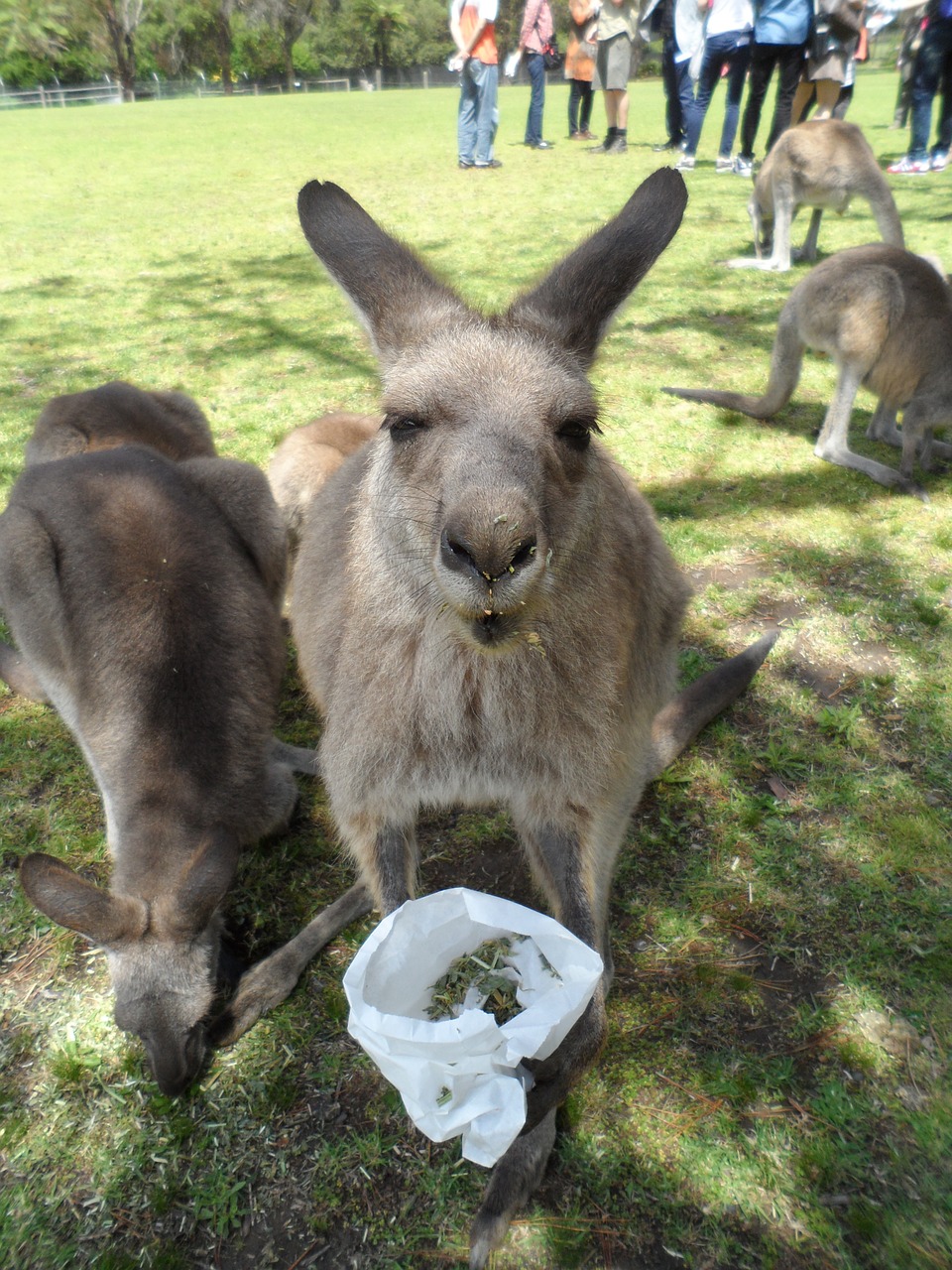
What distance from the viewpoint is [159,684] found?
252 cm

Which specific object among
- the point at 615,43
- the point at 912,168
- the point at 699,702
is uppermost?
the point at 615,43

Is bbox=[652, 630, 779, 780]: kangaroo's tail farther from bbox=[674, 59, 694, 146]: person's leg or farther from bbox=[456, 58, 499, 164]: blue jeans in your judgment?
bbox=[674, 59, 694, 146]: person's leg

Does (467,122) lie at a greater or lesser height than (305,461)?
greater

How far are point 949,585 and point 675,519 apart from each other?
1.25 m

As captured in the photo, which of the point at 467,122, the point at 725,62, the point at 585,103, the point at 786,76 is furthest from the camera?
the point at 585,103

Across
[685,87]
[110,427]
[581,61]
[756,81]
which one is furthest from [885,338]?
[581,61]

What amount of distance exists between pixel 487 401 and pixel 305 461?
2.03 meters

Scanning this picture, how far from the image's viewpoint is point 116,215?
10.9 meters

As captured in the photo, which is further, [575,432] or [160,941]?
[160,941]

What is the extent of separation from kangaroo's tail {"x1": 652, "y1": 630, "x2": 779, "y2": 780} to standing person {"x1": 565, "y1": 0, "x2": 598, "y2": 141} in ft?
43.6

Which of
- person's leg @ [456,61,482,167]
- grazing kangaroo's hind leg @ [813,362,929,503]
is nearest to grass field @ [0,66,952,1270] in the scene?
grazing kangaroo's hind leg @ [813,362,929,503]

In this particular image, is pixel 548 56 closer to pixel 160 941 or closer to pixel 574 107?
pixel 574 107

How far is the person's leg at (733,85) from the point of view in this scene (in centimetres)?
1048

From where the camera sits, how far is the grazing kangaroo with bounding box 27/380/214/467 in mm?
3424
